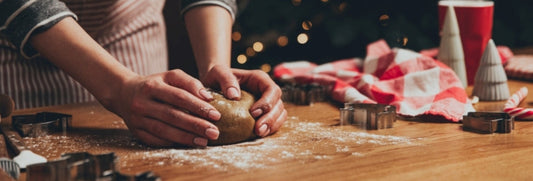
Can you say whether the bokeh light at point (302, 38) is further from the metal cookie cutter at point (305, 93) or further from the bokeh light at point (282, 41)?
the metal cookie cutter at point (305, 93)

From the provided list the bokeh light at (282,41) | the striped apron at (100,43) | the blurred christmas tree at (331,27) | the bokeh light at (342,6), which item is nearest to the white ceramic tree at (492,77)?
the striped apron at (100,43)

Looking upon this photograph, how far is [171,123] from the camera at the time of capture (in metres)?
1.30

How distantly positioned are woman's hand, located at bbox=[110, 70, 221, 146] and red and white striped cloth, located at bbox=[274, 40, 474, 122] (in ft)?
1.47

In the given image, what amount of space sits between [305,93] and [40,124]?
2.09 feet

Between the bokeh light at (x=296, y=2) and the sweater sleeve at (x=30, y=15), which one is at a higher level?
the bokeh light at (x=296, y=2)

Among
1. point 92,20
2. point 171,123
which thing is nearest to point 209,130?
point 171,123

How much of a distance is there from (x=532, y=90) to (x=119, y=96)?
3.56ft

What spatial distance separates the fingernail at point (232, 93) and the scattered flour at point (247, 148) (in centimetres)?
10

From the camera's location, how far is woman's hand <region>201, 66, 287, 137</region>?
1.37m

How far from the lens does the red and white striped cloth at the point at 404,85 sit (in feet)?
5.01

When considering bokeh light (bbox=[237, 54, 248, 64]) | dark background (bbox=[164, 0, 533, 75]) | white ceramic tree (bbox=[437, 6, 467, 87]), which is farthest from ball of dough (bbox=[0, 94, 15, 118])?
bokeh light (bbox=[237, 54, 248, 64])

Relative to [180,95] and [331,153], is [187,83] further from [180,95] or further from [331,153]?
[331,153]

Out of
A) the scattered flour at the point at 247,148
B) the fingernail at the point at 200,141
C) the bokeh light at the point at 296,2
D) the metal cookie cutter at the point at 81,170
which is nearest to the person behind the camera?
the metal cookie cutter at the point at 81,170

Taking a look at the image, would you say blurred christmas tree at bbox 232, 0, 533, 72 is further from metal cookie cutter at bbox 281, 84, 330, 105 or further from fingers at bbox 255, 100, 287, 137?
fingers at bbox 255, 100, 287, 137
